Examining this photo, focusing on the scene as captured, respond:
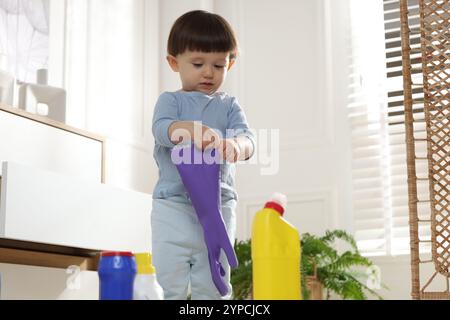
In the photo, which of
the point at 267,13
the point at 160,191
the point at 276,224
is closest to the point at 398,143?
the point at 267,13

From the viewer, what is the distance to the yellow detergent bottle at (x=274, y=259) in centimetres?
83

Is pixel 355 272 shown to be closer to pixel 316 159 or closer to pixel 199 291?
pixel 316 159

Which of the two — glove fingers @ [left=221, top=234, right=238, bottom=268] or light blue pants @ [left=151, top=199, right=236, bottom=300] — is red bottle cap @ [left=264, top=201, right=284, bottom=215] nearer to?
glove fingers @ [left=221, top=234, right=238, bottom=268]

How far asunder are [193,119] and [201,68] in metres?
0.11

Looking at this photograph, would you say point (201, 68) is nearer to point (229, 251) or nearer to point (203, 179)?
point (203, 179)

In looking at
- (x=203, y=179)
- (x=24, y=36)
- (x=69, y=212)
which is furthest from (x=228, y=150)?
(x=24, y=36)

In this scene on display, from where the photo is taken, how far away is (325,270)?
3215mm

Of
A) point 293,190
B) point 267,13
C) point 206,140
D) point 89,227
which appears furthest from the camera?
point 267,13

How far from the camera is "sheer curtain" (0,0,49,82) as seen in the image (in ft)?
10.3

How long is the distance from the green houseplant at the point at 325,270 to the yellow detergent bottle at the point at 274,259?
7.51ft

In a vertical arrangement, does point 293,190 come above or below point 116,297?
above

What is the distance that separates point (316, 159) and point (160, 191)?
7.49 feet

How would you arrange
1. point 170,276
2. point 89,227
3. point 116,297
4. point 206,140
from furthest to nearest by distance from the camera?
point 89,227 → point 170,276 → point 206,140 → point 116,297

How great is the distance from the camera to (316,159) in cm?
375
